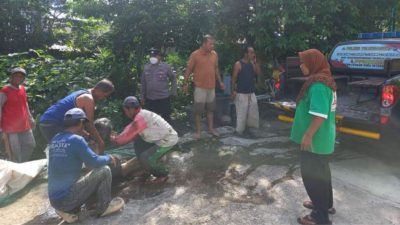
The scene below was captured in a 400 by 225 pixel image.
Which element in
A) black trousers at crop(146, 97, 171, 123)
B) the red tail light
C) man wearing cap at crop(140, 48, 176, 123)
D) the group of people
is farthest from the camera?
black trousers at crop(146, 97, 171, 123)

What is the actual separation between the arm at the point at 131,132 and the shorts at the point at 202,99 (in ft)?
6.93

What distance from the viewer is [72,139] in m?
3.77

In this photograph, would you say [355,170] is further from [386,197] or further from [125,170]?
[125,170]

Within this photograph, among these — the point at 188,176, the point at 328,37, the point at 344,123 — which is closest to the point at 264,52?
the point at 328,37

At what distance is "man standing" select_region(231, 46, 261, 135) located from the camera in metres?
6.77

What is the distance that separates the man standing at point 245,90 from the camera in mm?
6766

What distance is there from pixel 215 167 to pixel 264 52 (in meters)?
4.03

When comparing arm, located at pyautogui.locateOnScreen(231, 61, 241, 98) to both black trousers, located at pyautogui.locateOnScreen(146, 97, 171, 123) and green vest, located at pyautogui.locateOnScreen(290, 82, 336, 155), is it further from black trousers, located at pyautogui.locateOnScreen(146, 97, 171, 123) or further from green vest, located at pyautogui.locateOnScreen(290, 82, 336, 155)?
green vest, located at pyautogui.locateOnScreen(290, 82, 336, 155)

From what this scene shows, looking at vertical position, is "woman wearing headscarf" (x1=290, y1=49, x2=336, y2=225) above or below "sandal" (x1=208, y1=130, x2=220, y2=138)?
above

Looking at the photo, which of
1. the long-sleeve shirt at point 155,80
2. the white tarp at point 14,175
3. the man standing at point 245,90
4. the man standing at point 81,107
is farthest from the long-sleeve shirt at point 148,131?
the man standing at point 245,90

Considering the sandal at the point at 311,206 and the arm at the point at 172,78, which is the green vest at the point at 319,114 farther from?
the arm at the point at 172,78

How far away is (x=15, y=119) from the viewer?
5266 millimetres

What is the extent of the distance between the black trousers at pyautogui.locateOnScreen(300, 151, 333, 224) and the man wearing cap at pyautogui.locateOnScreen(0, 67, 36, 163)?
3604 millimetres

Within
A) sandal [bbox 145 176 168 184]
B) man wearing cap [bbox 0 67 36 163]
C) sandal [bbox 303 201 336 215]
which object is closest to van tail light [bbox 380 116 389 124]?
sandal [bbox 303 201 336 215]
